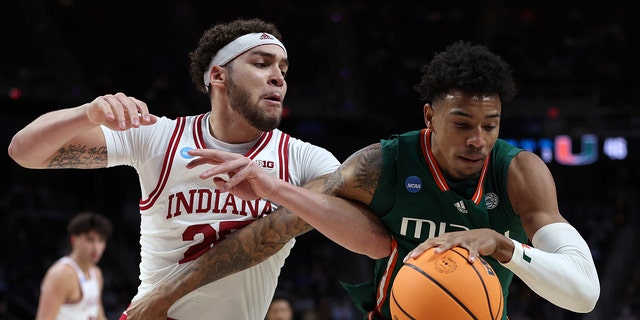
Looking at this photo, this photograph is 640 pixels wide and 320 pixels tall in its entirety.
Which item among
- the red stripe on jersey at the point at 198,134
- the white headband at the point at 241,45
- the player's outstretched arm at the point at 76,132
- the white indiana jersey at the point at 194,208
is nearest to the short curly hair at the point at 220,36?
the white headband at the point at 241,45

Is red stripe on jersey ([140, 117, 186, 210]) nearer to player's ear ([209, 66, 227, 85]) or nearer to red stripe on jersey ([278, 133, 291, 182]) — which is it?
player's ear ([209, 66, 227, 85])

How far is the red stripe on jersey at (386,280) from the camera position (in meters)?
3.50

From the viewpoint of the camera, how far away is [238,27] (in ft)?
13.5

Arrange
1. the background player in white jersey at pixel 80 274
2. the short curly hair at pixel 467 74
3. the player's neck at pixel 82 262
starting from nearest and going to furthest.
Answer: the short curly hair at pixel 467 74
the background player in white jersey at pixel 80 274
the player's neck at pixel 82 262

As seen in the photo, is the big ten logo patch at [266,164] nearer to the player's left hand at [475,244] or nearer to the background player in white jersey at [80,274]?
the player's left hand at [475,244]

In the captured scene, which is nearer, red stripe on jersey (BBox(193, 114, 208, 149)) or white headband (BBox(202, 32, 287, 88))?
red stripe on jersey (BBox(193, 114, 208, 149))

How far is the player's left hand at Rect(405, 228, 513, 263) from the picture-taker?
287 cm

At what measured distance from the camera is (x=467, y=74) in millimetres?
3320

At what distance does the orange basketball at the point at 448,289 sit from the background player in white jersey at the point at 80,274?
4864 mm

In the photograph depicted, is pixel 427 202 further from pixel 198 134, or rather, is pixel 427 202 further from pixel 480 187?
pixel 198 134

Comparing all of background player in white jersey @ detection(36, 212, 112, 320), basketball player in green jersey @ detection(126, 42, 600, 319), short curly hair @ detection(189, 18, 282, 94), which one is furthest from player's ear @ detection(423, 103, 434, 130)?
background player in white jersey @ detection(36, 212, 112, 320)

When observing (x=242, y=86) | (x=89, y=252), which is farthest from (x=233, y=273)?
(x=89, y=252)

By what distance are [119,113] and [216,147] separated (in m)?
0.86

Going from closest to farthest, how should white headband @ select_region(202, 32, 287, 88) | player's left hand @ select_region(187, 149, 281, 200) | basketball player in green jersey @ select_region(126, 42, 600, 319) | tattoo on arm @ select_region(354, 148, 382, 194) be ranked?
basketball player in green jersey @ select_region(126, 42, 600, 319) → player's left hand @ select_region(187, 149, 281, 200) → tattoo on arm @ select_region(354, 148, 382, 194) → white headband @ select_region(202, 32, 287, 88)
